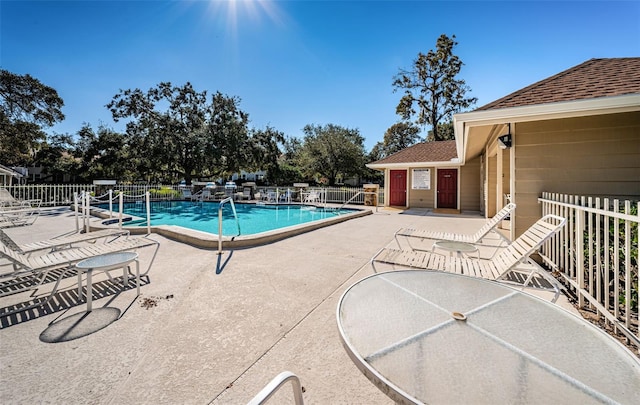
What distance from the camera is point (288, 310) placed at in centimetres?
267

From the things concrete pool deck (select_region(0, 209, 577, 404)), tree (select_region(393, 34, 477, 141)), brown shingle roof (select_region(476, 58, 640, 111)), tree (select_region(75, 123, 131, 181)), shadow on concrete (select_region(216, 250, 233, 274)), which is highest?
tree (select_region(393, 34, 477, 141))

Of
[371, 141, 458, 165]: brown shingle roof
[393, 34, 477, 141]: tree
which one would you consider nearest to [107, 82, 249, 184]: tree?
[371, 141, 458, 165]: brown shingle roof

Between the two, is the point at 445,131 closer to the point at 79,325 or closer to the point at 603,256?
the point at 603,256

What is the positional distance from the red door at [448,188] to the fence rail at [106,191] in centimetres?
341

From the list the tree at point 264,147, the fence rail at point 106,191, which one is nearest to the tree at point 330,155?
the tree at point 264,147

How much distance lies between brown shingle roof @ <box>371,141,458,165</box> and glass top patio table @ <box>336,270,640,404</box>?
12.4 m

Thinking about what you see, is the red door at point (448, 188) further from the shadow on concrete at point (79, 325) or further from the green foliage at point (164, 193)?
the green foliage at point (164, 193)

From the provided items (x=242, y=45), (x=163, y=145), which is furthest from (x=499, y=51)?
(x=163, y=145)

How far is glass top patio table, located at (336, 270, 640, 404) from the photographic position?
99 cm

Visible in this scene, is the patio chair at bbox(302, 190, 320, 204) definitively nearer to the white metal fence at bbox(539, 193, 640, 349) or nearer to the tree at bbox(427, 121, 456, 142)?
the white metal fence at bbox(539, 193, 640, 349)

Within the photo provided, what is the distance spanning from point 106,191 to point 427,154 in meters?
19.4

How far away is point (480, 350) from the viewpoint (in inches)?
48.3

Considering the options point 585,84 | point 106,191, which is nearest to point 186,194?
point 106,191

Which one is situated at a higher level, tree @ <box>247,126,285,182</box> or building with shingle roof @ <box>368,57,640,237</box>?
tree @ <box>247,126,285,182</box>
